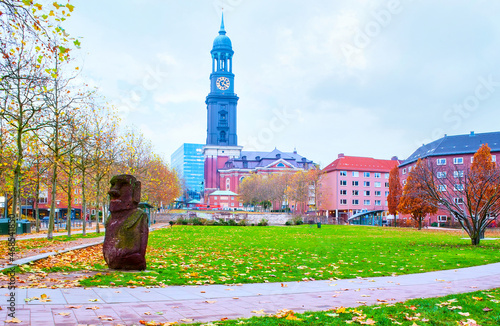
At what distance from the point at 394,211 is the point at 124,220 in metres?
59.8

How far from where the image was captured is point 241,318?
6371 mm

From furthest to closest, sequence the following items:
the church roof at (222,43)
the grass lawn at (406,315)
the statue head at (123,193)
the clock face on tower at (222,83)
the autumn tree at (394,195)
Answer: the clock face on tower at (222,83), the church roof at (222,43), the autumn tree at (394,195), the statue head at (123,193), the grass lawn at (406,315)

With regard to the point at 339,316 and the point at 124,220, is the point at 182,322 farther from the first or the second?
the point at 124,220

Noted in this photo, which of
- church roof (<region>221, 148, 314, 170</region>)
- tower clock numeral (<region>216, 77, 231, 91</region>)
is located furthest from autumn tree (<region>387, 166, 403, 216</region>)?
tower clock numeral (<region>216, 77, 231, 91</region>)

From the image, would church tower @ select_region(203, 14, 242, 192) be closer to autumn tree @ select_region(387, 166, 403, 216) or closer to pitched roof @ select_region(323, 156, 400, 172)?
pitched roof @ select_region(323, 156, 400, 172)

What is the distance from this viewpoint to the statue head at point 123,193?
1162 centimetres

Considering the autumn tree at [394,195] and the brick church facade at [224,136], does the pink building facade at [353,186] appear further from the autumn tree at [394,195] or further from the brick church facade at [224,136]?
the brick church facade at [224,136]

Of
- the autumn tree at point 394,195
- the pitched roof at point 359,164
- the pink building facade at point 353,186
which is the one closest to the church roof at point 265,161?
the pitched roof at point 359,164

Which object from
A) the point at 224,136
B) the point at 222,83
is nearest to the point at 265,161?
the point at 224,136

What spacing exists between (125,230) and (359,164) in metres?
90.4

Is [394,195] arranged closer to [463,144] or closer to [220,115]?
[463,144]

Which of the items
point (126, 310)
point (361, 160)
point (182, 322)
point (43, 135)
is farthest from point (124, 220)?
point (361, 160)

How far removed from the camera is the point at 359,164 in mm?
97438

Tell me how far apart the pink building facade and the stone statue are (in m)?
82.4
